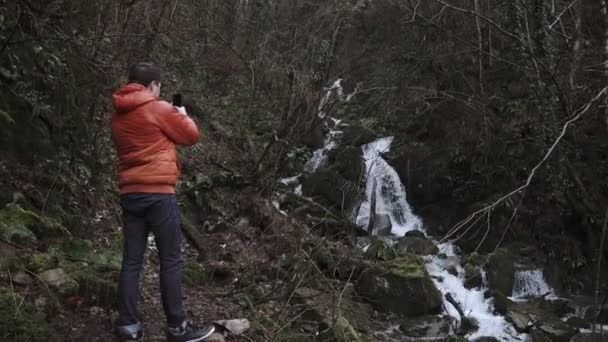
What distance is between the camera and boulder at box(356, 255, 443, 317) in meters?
9.63

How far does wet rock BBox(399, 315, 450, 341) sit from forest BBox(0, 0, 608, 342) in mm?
40

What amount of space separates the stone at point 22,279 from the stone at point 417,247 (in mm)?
8945

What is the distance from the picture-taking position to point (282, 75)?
1113 cm

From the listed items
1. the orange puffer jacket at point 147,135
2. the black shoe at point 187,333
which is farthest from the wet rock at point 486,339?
the orange puffer jacket at point 147,135

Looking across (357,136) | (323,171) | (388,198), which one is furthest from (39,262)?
(357,136)

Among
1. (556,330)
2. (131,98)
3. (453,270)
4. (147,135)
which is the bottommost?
(556,330)

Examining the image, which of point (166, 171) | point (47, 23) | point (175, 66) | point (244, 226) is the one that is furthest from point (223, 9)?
point (166, 171)

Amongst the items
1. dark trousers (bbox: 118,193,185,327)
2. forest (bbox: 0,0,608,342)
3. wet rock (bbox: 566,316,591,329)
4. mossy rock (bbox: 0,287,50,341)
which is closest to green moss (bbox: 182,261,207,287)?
forest (bbox: 0,0,608,342)

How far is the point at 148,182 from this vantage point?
3.79 metres

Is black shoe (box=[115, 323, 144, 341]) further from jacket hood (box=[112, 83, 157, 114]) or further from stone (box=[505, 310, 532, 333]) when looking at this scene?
stone (box=[505, 310, 532, 333])

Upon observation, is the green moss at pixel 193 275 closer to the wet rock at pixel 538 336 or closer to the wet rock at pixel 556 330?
the wet rock at pixel 538 336

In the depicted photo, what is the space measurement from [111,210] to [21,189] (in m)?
1.61

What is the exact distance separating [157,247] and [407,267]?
7.01 metres

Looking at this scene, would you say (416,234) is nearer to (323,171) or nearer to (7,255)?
(323,171)
